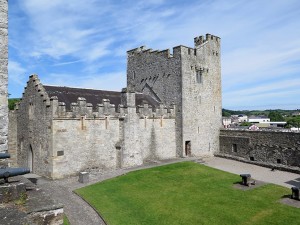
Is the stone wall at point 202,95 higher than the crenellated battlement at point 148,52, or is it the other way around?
the crenellated battlement at point 148,52

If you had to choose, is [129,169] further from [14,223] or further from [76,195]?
[14,223]

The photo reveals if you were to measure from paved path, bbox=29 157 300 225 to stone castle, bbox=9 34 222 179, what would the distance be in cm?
145

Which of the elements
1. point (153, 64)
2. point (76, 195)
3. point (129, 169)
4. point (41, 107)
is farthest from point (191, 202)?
point (153, 64)

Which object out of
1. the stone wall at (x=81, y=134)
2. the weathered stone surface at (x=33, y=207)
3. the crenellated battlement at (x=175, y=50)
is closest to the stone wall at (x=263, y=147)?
the stone wall at (x=81, y=134)

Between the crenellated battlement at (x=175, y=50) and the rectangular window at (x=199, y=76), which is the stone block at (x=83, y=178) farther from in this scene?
the rectangular window at (x=199, y=76)

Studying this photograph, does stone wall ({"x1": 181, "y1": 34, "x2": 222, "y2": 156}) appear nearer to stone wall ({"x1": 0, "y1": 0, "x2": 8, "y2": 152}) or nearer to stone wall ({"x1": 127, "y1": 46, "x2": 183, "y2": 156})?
stone wall ({"x1": 127, "y1": 46, "x2": 183, "y2": 156})

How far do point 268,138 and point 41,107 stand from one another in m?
22.2

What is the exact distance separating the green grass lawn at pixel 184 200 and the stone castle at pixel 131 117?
4.10 m

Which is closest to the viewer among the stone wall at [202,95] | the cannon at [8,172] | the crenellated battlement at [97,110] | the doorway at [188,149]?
the cannon at [8,172]

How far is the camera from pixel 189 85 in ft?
99.1

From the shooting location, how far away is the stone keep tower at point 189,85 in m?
29.8

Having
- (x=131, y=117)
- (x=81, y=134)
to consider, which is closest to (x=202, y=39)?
(x=131, y=117)

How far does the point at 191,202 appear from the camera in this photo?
16422 mm

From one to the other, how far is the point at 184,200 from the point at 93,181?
7.37 meters
